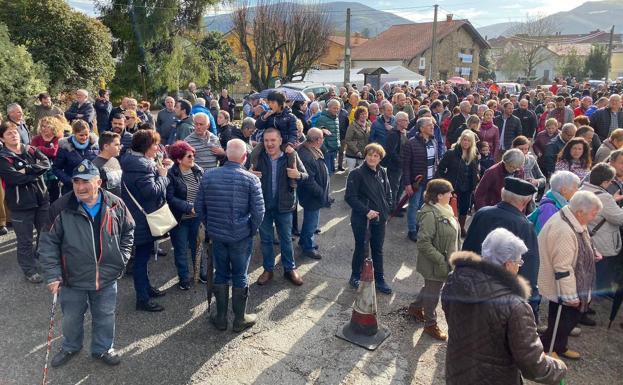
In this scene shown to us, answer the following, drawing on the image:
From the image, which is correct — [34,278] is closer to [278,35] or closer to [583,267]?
[583,267]

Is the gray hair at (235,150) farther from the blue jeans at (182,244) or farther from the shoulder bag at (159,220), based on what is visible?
the blue jeans at (182,244)

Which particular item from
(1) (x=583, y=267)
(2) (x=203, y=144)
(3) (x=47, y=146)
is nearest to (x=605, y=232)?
(1) (x=583, y=267)

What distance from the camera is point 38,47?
13.9 metres

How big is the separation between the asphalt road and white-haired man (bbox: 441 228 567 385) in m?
1.38

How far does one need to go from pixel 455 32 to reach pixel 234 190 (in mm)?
46617

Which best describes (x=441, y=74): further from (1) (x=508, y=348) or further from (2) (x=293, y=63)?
(1) (x=508, y=348)

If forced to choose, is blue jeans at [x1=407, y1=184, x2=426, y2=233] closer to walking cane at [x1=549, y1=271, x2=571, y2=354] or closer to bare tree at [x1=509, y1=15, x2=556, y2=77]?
walking cane at [x1=549, y1=271, x2=571, y2=354]

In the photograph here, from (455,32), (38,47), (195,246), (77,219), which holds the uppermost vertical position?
(455,32)

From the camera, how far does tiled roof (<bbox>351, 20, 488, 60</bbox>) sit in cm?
4465

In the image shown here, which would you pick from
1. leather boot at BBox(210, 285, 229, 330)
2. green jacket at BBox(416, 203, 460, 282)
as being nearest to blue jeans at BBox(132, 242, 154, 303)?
leather boot at BBox(210, 285, 229, 330)

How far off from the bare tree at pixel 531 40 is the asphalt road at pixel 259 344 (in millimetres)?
57993

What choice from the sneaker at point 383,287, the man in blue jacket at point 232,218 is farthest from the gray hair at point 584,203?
the man in blue jacket at point 232,218

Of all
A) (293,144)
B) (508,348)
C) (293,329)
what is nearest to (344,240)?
(293,144)

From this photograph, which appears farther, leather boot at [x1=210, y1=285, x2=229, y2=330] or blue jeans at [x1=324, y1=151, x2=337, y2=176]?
blue jeans at [x1=324, y1=151, x2=337, y2=176]
